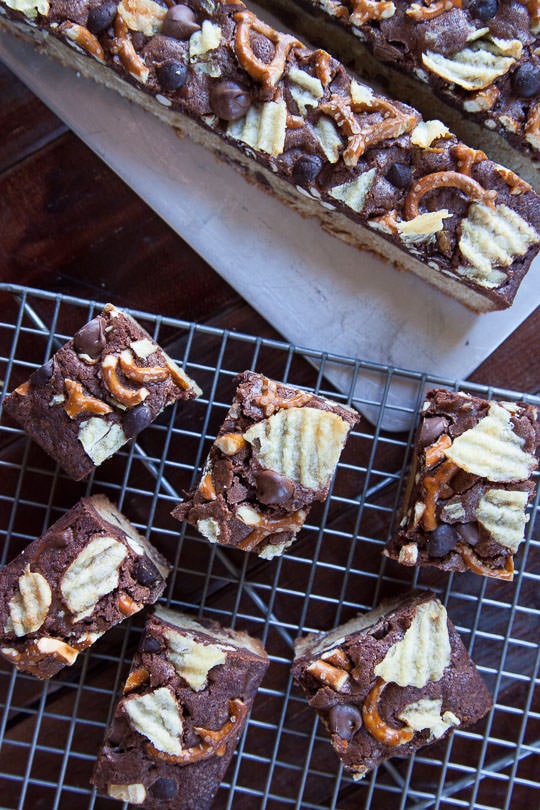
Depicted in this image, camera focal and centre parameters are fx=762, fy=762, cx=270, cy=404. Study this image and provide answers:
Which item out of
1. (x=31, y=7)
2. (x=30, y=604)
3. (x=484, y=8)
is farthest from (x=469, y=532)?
(x=31, y=7)

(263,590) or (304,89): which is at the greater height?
(304,89)

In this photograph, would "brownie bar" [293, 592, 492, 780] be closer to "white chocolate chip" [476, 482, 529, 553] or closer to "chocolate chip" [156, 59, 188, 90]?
"white chocolate chip" [476, 482, 529, 553]

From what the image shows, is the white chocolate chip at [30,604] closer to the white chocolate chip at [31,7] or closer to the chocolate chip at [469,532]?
the chocolate chip at [469,532]

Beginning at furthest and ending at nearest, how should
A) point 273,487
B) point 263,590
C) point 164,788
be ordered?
point 263,590 < point 164,788 < point 273,487

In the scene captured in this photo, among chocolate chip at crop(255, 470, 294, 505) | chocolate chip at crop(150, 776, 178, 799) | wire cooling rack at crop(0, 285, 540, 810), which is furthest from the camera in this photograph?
wire cooling rack at crop(0, 285, 540, 810)

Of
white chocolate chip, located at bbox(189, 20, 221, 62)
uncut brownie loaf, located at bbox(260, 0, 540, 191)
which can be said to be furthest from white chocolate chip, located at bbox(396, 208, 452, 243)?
white chocolate chip, located at bbox(189, 20, 221, 62)

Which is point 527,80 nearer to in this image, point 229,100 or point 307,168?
point 307,168

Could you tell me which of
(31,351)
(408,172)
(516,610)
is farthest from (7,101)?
(516,610)

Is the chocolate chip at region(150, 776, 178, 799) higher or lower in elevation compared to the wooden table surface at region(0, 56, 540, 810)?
lower

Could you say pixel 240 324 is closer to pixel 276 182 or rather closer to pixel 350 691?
pixel 276 182
